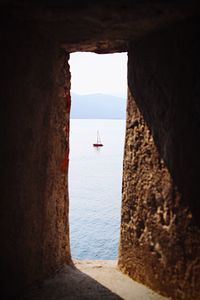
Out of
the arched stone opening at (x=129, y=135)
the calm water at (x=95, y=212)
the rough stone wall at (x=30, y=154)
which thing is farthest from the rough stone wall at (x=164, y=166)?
the calm water at (x=95, y=212)

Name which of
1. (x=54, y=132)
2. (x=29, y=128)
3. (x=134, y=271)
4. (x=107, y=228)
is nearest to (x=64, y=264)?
(x=134, y=271)

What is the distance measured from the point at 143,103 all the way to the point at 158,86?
263 millimetres

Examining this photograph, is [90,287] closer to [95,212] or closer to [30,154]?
[30,154]

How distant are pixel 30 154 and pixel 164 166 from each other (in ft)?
3.35

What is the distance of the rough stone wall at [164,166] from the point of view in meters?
2.51

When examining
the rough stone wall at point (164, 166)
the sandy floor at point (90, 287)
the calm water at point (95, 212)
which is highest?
the rough stone wall at point (164, 166)

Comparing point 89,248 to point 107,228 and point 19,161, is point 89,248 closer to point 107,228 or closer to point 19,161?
point 107,228

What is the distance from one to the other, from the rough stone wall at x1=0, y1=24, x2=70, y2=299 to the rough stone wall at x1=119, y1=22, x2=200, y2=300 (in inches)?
25.6

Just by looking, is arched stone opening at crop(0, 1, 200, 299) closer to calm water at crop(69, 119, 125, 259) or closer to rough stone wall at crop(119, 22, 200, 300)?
rough stone wall at crop(119, 22, 200, 300)

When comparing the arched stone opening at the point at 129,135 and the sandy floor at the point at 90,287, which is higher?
the arched stone opening at the point at 129,135

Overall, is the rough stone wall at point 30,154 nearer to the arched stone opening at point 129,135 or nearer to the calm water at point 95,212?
the arched stone opening at point 129,135

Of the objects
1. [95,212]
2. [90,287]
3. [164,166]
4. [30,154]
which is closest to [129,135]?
[164,166]

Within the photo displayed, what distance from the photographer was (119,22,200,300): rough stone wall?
8.24 ft

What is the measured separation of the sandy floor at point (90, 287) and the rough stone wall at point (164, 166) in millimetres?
104
